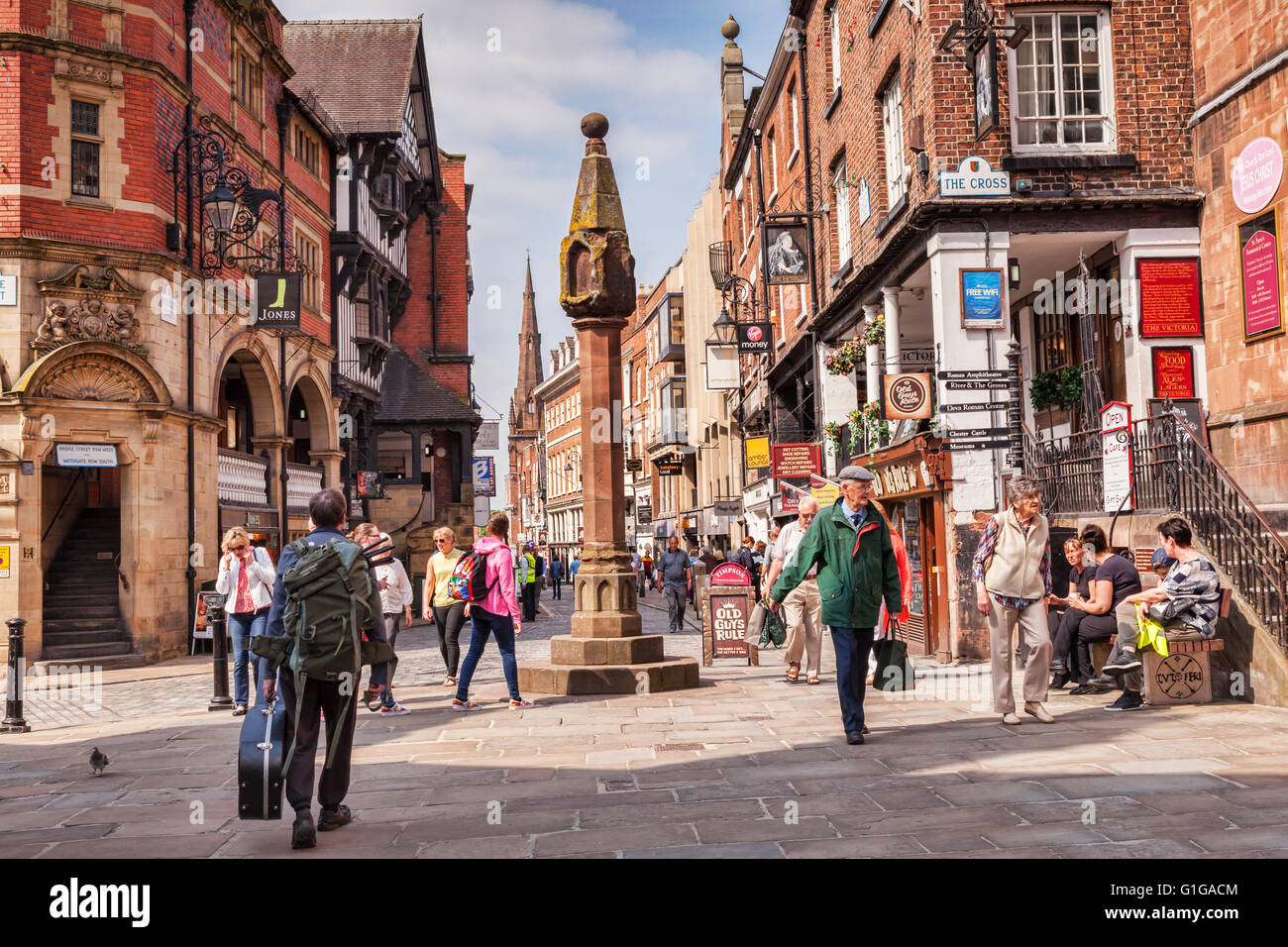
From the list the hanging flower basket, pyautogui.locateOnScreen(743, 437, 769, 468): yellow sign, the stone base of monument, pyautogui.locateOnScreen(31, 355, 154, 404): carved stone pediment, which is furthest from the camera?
pyautogui.locateOnScreen(743, 437, 769, 468): yellow sign

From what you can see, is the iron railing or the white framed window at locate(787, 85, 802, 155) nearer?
the iron railing

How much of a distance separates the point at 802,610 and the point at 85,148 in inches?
547

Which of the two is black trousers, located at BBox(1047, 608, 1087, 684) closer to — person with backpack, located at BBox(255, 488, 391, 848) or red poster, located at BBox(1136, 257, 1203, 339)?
red poster, located at BBox(1136, 257, 1203, 339)

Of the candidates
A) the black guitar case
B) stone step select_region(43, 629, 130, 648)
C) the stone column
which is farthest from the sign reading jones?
the black guitar case

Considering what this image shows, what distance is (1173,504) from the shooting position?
35.4ft

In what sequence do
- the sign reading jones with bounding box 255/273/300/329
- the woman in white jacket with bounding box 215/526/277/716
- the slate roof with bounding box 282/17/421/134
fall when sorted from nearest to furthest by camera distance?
1. the woman in white jacket with bounding box 215/526/277/716
2. the sign reading jones with bounding box 255/273/300/329
3. the slate roof with bounding box 282/17/421/134

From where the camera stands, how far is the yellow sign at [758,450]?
26.9 meters

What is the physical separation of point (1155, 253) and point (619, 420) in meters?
7.34

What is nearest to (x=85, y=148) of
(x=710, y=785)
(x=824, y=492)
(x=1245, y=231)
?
(x=824, y=492)

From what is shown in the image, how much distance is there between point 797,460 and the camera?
22922 mm

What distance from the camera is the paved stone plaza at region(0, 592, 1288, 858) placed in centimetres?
540

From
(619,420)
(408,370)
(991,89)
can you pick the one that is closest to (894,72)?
(991,89)

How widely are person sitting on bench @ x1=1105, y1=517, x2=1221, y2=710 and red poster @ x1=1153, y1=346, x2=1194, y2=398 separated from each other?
5604 mm

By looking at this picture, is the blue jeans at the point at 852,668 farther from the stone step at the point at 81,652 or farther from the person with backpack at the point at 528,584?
the person with backpack at the point at 528,584
